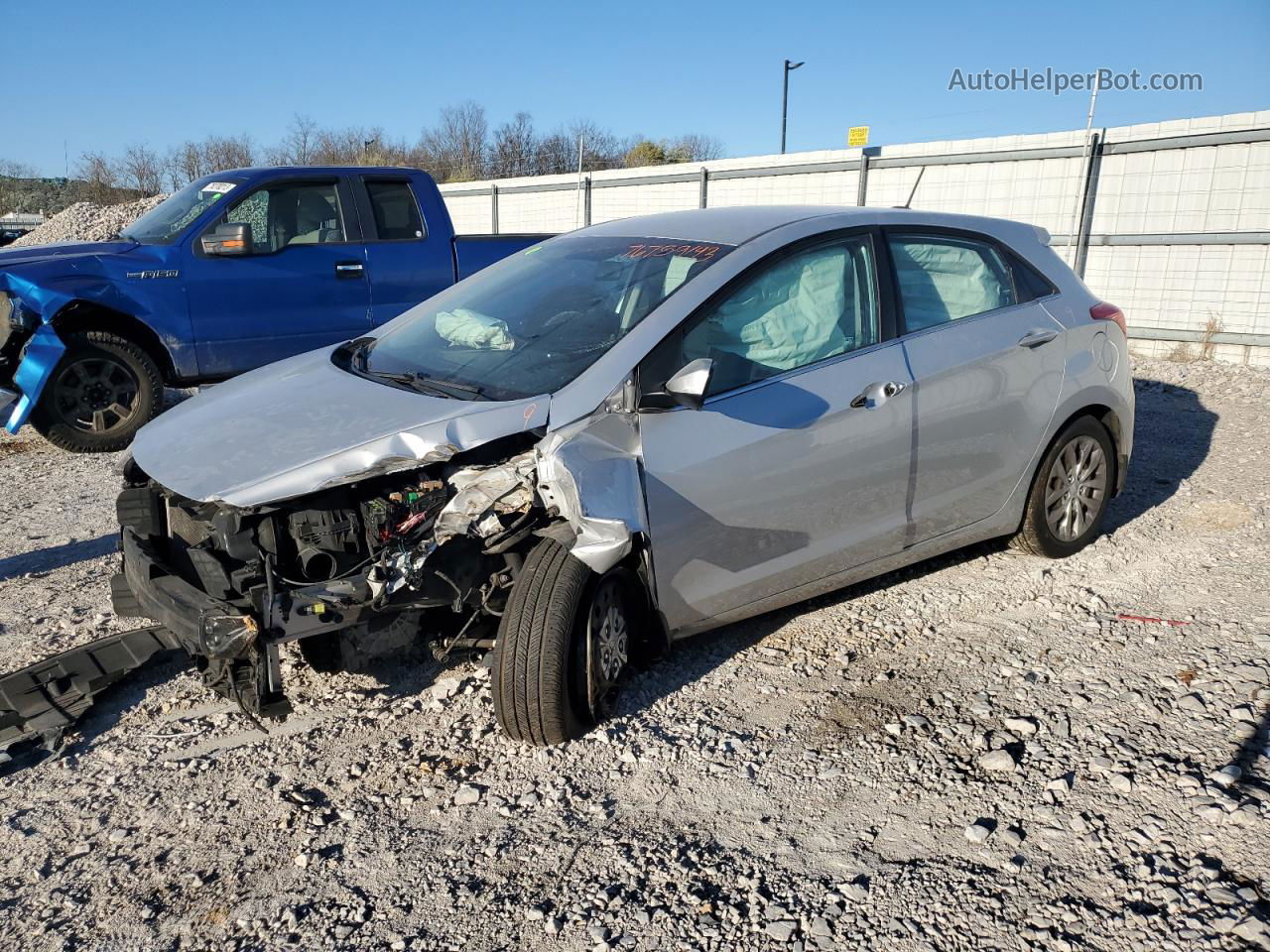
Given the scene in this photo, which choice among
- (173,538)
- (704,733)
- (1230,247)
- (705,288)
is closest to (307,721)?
(173,538)

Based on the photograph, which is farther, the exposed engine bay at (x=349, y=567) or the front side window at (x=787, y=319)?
the front side window at (x=787, y=319)

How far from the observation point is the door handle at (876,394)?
12.8ft

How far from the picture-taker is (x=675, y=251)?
4.05m

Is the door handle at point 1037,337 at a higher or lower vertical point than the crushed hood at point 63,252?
lower

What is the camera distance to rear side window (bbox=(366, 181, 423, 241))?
27.6 ft

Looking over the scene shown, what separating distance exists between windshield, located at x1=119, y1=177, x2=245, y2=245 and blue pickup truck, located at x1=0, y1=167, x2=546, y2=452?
17mm

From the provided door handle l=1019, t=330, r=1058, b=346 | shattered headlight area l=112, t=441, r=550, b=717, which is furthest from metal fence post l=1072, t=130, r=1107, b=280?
shattered headlight area l=112, t=441, r=550, b=717

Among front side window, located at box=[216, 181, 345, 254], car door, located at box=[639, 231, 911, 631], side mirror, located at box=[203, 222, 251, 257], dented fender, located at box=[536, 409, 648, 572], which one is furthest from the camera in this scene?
front side window, located at box=[216, 181, 345, 254]

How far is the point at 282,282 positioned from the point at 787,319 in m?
5.31

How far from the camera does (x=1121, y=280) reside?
39.4 ft

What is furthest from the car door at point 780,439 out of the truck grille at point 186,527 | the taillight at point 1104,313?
the truck grille at point 186,527

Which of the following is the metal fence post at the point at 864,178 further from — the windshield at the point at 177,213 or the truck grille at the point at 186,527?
the truck grille at the point at 186,527

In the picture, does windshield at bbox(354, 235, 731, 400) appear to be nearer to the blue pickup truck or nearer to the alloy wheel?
the alloy wheel

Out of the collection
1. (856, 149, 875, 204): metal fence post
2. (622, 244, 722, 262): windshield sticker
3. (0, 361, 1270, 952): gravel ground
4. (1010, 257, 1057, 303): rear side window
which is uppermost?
(856, 149, 875, 204): metal fence post
